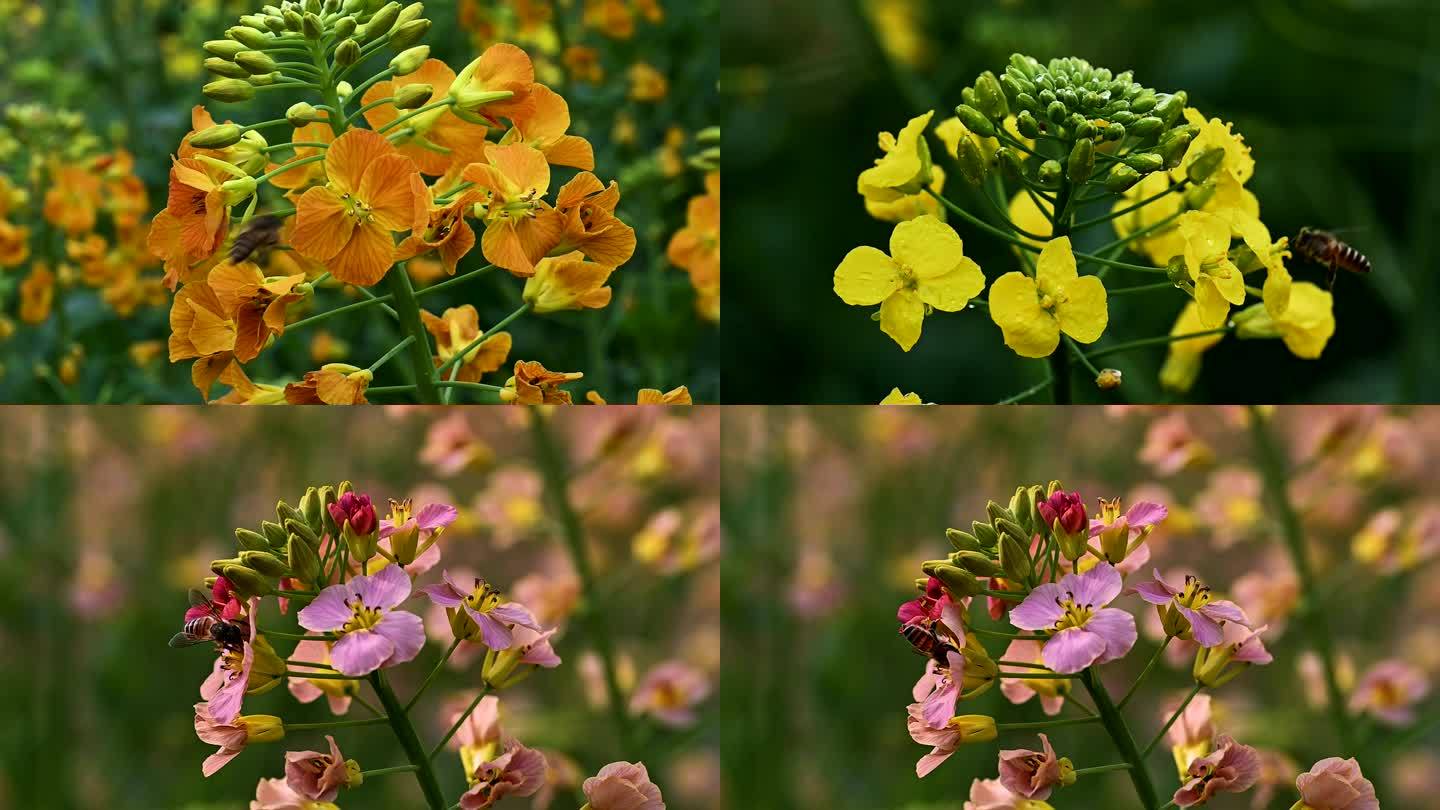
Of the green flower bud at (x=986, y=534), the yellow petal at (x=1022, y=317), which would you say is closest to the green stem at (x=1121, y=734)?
the green flower bud at (x=986, y=534)

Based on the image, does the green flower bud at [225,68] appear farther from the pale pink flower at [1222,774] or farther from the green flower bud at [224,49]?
the pale pink flower at [1222,774]

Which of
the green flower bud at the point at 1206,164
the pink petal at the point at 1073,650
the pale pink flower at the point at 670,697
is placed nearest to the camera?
the pink petal at the point at 1073,650

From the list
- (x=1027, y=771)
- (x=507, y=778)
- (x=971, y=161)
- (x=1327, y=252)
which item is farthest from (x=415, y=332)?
(x=1327, y=252)

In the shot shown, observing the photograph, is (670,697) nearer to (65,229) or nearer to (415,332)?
(415,332)

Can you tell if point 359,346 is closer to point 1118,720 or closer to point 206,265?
point 206,265

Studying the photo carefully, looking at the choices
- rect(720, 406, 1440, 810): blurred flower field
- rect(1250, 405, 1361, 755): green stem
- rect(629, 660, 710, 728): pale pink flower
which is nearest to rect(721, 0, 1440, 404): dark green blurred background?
rect(720, 406, 1440, 810): blurred flower field

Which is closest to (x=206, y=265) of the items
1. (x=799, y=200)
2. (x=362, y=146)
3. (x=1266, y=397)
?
(x=362, y=146)
